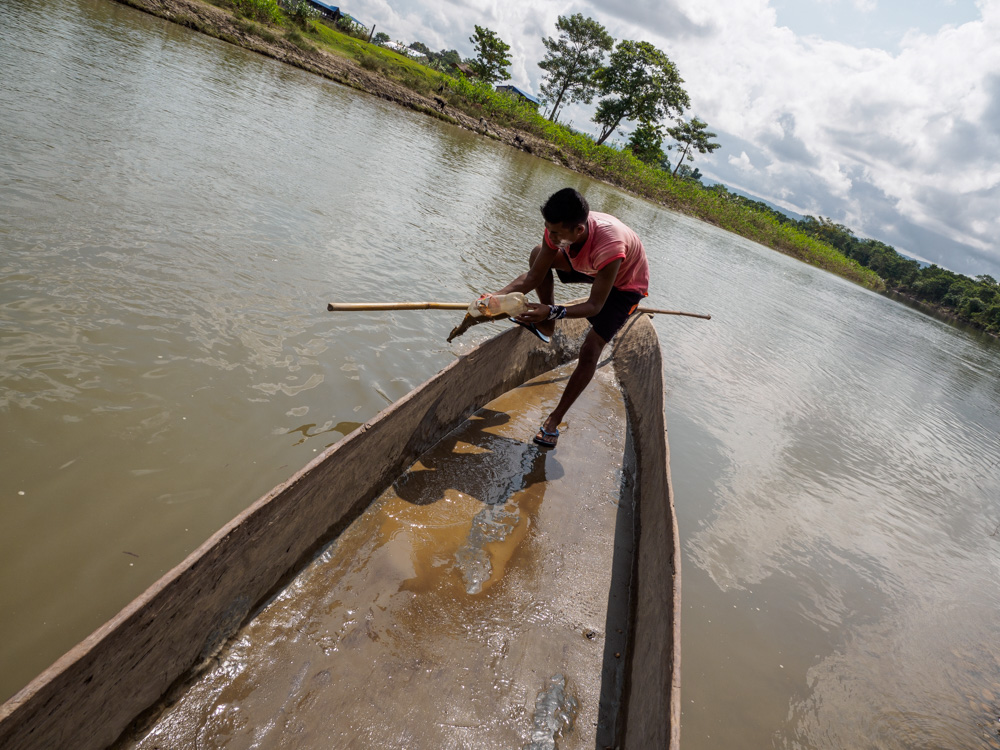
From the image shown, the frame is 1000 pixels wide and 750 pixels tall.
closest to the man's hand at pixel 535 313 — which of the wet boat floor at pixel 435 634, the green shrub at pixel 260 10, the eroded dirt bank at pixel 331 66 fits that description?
the wet boat floor at pixel 435 634

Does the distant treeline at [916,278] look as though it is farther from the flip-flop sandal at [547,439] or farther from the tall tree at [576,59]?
the flip-flop sandal at [547,439]

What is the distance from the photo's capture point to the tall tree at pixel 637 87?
29234 millimetres

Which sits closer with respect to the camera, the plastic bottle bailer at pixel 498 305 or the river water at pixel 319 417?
the river water at pixel 319 417

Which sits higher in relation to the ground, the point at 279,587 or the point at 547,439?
the point at 547,439

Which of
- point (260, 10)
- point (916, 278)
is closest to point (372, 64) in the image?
point (260, 10)

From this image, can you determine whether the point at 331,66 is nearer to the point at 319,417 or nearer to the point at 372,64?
the point at 372,64

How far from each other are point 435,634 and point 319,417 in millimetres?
1428

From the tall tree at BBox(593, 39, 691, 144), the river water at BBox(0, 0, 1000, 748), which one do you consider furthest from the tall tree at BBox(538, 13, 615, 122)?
the river water at BBox(0, 0, 1000, 748)

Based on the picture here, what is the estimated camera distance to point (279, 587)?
1.72 metres

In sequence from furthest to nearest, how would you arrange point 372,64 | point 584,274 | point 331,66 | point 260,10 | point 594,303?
point 372,64 → point 331,66 → point 260,10 → point 584,274 → point 594,303

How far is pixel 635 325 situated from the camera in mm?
4629

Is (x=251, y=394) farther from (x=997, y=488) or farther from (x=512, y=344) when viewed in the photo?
(x=997, y=488)

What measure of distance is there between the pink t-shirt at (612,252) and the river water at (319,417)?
130cm

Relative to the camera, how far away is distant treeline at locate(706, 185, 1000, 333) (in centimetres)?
3294
